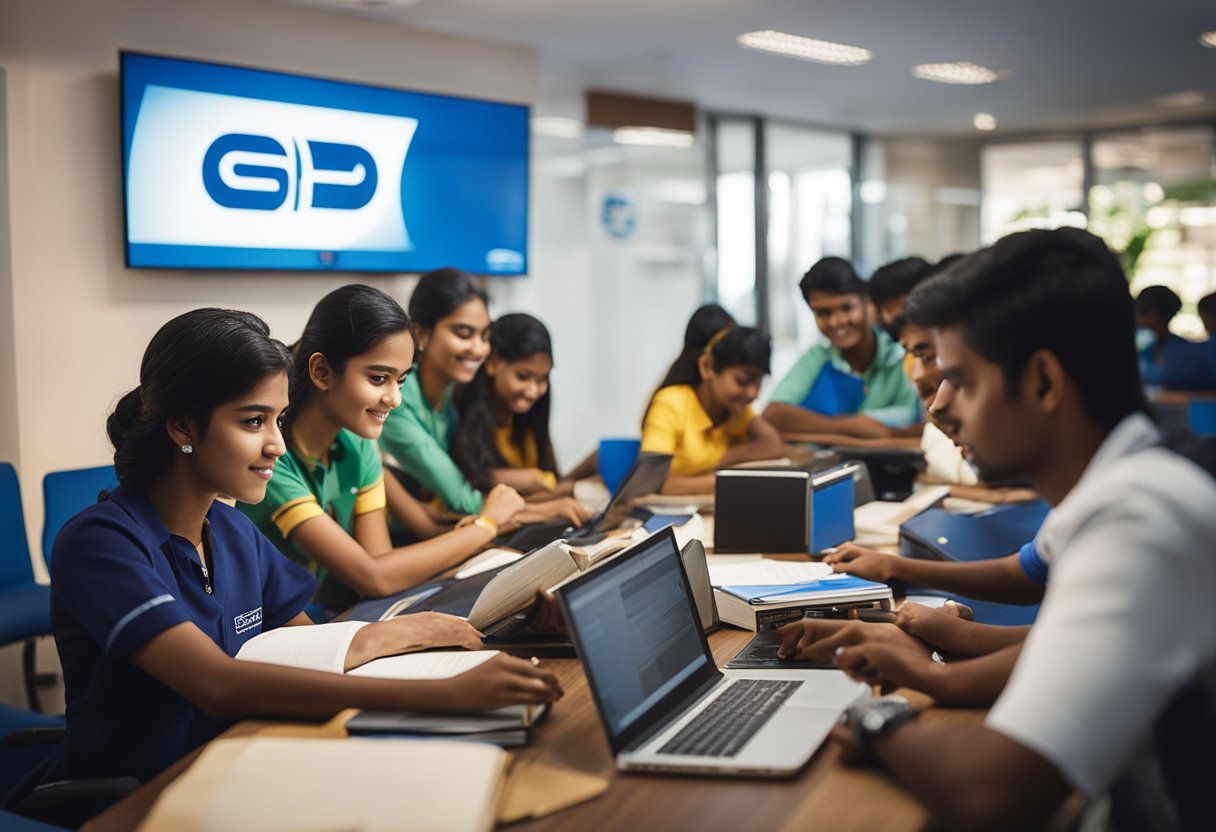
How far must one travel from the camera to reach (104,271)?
4562mm

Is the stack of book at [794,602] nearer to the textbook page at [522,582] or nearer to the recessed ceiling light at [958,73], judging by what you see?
the textbook page at [522,582]

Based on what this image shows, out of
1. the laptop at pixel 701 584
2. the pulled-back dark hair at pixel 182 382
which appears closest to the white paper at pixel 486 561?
the laptop at pixel 701 584

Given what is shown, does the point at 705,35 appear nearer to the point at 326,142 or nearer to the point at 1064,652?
the point at 326,142

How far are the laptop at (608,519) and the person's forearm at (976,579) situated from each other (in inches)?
33.4

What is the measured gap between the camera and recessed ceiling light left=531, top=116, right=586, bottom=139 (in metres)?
6.87

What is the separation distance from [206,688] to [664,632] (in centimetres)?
67

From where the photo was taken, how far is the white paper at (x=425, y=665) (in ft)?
5.50

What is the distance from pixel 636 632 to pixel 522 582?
1.19ft

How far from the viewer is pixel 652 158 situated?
7.82m

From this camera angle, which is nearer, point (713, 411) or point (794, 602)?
point (794, 602)

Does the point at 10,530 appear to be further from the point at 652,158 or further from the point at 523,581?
the point at 652,158

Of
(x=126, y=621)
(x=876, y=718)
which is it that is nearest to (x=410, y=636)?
(x=126, y=621)

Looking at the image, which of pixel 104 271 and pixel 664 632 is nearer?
pixel 664 632

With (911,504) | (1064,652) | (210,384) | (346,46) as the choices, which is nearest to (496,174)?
(346,46)
